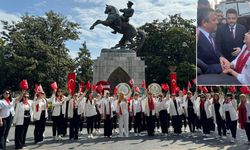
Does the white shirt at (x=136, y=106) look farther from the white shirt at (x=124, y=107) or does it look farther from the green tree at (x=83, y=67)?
the green tree at (x=83, y=67)

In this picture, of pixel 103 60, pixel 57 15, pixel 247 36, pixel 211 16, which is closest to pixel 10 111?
pixel 211 16

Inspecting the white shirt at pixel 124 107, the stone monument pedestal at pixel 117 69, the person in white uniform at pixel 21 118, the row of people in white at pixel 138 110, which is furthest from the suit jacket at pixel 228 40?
the stone monument pedestal at pixel 117 69

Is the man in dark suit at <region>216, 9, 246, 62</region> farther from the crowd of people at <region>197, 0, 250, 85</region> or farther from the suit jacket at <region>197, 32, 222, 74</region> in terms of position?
the suit jacket at <region>197, 32, 222, 74</region>

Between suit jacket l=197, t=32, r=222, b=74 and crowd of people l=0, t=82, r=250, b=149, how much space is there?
313 cm

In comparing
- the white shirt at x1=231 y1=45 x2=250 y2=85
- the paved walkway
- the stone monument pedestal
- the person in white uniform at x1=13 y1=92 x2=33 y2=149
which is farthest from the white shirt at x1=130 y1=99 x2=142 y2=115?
the white shirt at x1=231 y1=45 x2=250 y2=85

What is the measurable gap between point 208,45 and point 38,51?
2810cm

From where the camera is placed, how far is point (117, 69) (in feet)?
66.5

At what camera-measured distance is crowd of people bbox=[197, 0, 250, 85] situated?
8742 mm

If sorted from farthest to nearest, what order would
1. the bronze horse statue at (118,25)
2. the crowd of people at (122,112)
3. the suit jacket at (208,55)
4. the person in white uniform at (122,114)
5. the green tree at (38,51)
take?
the green tree at (38,51), the bronze horse statue at (118,25), the person in white uniform at (122,114), the crowd of people at (122,112), the suit jacket at (208,55)

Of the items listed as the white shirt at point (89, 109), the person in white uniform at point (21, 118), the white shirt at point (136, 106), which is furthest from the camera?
the white shirt at point (136, 106)

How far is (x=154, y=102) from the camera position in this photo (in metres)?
13.8

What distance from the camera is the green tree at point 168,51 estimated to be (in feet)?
121

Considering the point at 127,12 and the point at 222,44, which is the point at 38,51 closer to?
the point at 127,12

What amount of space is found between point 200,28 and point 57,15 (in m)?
31.8
